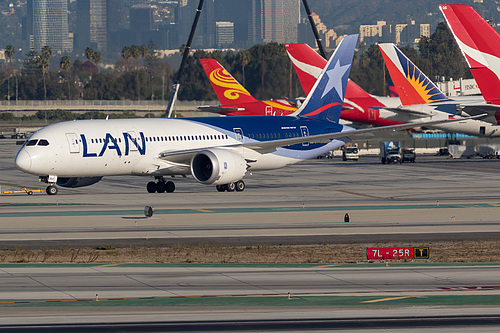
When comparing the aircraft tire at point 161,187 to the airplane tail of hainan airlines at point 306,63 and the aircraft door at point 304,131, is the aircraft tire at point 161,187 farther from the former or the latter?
the airplane tail of hainan airlines at point 306,63

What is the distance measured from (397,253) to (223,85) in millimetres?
52724

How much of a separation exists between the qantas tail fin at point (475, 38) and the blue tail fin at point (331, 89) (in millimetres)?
22406

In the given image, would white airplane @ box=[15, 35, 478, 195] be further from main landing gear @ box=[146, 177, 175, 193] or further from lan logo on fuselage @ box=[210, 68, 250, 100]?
lan logo on fuselage @ box=[210, 68, 250, 100]

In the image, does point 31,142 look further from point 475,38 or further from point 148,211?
point 475,38

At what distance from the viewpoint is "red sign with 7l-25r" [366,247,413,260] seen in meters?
29.0

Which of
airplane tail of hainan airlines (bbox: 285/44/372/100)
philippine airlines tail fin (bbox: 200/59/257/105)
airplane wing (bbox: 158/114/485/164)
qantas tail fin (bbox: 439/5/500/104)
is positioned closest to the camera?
qantas tail fin (bbox: 439/5/500/104)

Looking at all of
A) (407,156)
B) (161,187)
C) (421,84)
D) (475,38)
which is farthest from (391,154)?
(475,38)

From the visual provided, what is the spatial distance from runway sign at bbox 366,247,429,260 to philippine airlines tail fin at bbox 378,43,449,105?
58.7 m

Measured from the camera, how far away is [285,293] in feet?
76.5

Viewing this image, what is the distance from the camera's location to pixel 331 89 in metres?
60.4

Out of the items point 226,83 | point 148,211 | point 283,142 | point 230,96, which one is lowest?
point 148,211

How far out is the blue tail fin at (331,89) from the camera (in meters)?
59.7

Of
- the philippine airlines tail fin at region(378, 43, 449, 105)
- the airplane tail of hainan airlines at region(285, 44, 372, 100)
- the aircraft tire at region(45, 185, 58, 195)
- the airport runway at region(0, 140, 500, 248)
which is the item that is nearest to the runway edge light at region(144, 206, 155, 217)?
the airport runway at region(0, 140, 500, 248)

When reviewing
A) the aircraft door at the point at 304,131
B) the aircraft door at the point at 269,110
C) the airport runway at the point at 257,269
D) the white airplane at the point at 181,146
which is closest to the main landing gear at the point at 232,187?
the white airplane at the point at 181,146
